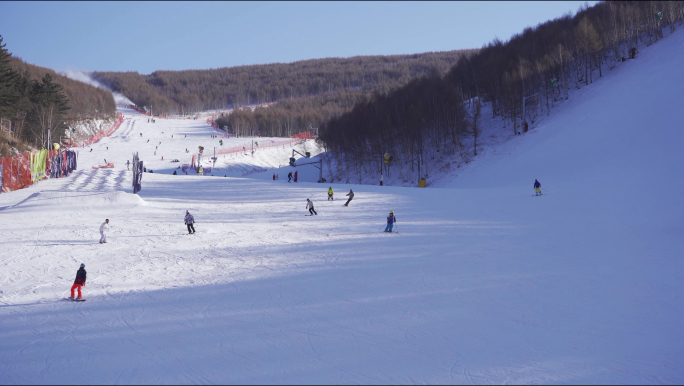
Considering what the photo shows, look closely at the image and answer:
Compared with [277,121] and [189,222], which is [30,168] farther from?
[277,121]

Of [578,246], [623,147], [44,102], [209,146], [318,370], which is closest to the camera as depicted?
[318,370]

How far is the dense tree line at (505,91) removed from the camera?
2228 inches

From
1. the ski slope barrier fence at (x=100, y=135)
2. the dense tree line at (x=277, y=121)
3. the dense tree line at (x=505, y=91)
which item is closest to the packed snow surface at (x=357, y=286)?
the dense tree line at (x=505, y=91)

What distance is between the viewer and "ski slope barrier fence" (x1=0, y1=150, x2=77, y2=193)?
2939 cm

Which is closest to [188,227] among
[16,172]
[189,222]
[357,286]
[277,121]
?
[189,222]

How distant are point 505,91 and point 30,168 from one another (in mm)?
51467

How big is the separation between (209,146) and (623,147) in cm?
7446

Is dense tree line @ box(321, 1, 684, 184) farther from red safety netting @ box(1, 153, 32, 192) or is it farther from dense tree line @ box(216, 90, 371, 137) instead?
dense tree line @ box(216, 90, 371, 137)

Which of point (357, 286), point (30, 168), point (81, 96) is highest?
point (81, 96)

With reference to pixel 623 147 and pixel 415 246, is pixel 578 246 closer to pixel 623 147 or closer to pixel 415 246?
pixel 415 246

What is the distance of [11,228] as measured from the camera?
20.7m

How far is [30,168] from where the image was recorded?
3158 centimetres

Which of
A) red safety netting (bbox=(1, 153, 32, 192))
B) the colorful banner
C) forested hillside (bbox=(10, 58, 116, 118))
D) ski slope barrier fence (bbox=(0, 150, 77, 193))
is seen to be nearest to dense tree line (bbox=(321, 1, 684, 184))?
ski slope barrier fence (bbox=(0, 150, 77, 193))

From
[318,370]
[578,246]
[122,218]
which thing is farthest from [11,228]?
[578,246]
